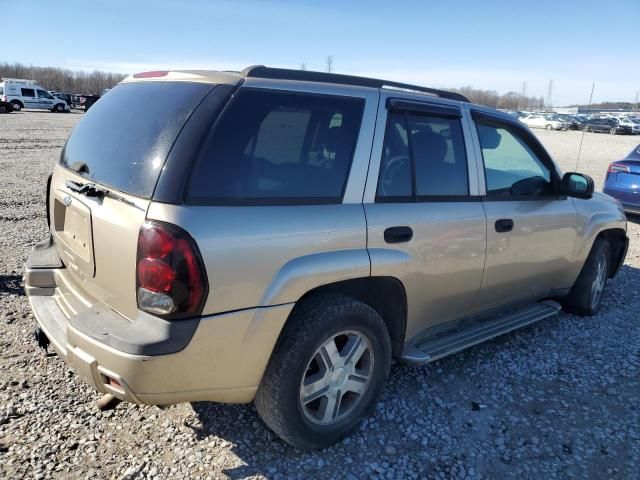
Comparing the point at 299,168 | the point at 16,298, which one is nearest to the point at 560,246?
the point at 299,168

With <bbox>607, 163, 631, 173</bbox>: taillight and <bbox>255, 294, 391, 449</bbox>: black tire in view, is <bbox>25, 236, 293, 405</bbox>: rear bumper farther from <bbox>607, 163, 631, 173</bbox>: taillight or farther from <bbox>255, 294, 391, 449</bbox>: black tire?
<bbox>607, 163, 631, 173</bbox>: taillight

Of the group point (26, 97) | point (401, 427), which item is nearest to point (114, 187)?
point (401, 427)

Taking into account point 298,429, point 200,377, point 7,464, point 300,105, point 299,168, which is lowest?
point 7,464

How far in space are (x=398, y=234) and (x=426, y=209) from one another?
0.32m

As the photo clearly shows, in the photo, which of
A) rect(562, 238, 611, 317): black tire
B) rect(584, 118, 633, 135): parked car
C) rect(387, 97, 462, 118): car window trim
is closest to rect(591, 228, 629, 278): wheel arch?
rect(562, 238, 611, 317): black tire

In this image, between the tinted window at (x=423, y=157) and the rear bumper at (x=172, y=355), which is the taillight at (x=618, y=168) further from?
the rear bumper at (x=172, y=355)

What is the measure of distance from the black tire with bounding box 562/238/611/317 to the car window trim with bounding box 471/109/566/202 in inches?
40.2

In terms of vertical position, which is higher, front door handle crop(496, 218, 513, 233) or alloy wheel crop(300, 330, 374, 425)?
front door handle crop(496, 218, 513, 233)

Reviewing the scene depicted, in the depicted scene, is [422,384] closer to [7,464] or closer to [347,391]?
[347,391]

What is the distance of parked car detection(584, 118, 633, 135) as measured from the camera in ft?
142

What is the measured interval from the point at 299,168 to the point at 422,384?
72.3 inches

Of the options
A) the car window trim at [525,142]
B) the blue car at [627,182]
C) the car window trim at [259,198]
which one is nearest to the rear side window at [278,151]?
the car window trim at [259,198]

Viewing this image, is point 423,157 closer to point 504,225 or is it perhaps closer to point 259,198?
point 504,225

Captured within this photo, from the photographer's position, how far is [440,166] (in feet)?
10.4
